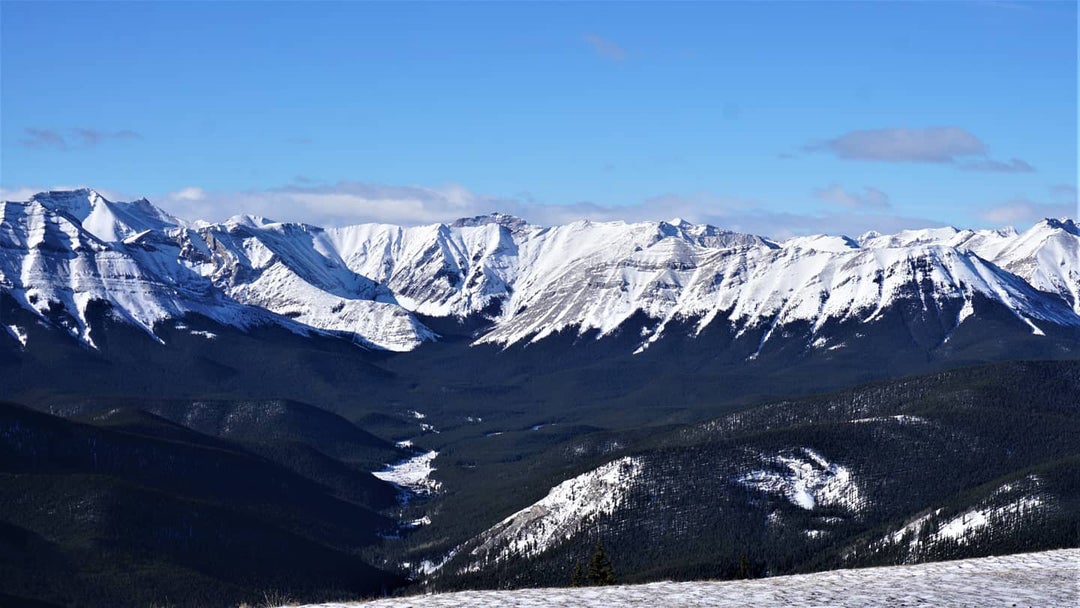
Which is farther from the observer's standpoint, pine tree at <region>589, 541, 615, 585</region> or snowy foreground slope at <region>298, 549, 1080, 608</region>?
pine tree at <region>589, 541, 615, 585</region>

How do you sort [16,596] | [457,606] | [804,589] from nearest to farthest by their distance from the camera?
[457,606] → [804,589] → [16,596]

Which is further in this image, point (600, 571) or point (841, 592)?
point (600, 571)

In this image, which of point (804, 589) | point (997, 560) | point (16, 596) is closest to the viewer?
point (804, 589)

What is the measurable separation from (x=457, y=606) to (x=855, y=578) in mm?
16722

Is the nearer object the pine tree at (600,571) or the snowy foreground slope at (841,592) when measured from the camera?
the snowy foreground slope at (841,592)

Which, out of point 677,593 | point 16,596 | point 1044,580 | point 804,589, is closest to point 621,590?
point 677,593

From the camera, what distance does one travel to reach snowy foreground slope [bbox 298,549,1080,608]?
180 ft

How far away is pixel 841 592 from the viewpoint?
188ft

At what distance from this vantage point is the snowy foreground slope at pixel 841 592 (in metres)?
54.8

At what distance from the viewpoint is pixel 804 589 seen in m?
57.7

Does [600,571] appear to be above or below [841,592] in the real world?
above

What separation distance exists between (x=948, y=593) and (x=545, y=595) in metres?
14.8

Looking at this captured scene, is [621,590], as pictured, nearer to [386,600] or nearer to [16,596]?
[386,600]

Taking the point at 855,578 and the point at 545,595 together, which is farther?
the point at 855,578
